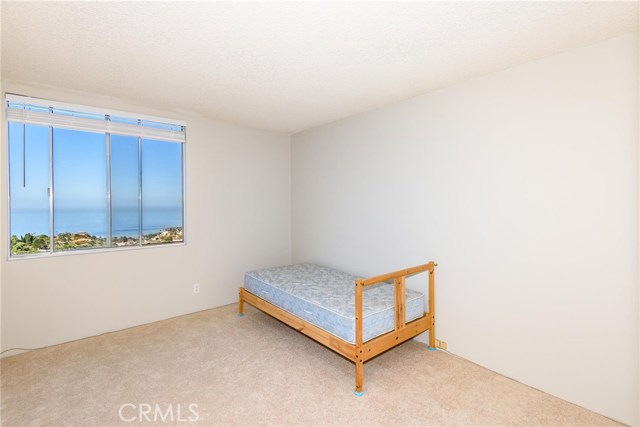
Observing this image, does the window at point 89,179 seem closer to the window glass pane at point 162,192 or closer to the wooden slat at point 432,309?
the window glass pane at point 162,192

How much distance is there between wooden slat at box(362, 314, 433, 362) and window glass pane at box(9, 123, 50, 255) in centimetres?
324

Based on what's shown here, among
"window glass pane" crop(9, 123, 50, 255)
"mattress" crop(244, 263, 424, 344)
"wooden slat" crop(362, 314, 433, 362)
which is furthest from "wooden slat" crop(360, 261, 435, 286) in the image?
"window glass pane" crop(9, 123, 50, 255)

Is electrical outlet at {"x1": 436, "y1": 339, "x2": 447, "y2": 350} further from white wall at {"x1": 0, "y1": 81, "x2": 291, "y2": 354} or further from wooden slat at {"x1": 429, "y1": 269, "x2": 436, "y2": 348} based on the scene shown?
white wall at {"x1": 0, "y1": 81, "x2": 291, "y2": 354}

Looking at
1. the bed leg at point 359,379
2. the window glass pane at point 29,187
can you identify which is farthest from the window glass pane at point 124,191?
the bed leg at point 359,379

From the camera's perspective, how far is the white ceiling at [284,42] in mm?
1604

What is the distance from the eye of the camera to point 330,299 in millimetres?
2623

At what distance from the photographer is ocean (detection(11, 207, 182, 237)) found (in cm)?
277

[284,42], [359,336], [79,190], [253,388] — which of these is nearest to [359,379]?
[359,336]

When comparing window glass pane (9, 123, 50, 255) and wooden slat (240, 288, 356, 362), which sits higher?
window glass pane (9, 123, 50, 255)

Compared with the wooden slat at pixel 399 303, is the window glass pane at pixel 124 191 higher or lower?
higher

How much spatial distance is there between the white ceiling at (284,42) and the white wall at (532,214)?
0.29 meters

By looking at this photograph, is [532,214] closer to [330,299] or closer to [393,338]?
[393,338]

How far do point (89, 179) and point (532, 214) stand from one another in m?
4.18

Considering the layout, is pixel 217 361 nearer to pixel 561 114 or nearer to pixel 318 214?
pixel 318 214
